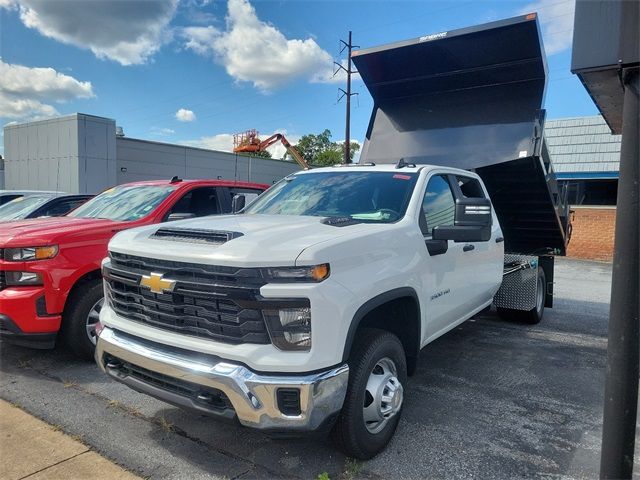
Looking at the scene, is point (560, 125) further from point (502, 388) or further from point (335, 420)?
point (335, 420)

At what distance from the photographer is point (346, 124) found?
30.8 m

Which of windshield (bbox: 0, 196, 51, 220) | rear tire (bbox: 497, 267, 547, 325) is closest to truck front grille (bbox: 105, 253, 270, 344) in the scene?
rear tire (bbox: 497, 267, 547, 325)

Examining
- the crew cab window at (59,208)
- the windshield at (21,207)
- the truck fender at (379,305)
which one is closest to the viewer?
the truck fender at (379,305)

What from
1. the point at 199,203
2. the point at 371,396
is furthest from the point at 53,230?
the point at 371,396

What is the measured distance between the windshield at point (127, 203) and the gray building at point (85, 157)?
677 inches

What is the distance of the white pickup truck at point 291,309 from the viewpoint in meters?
2.54

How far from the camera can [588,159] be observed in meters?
17.7

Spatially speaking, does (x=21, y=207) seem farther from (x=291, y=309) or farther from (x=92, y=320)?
(x=291, y=309)

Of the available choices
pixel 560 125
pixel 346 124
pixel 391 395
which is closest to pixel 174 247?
pixel 391 395

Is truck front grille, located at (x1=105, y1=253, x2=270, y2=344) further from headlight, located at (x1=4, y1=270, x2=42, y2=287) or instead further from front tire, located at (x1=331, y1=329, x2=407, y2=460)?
headlight, located at (x1=4, y1=270, x2=42, y2=287)

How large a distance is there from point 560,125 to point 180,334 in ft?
65.1

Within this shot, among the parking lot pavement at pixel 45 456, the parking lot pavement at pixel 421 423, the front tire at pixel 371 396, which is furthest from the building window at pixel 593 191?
the parking lot pavement at pixel 45 456

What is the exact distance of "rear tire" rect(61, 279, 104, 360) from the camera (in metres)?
4.46

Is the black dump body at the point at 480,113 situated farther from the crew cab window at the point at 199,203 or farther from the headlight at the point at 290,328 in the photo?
the headlight at the point at 290,328
